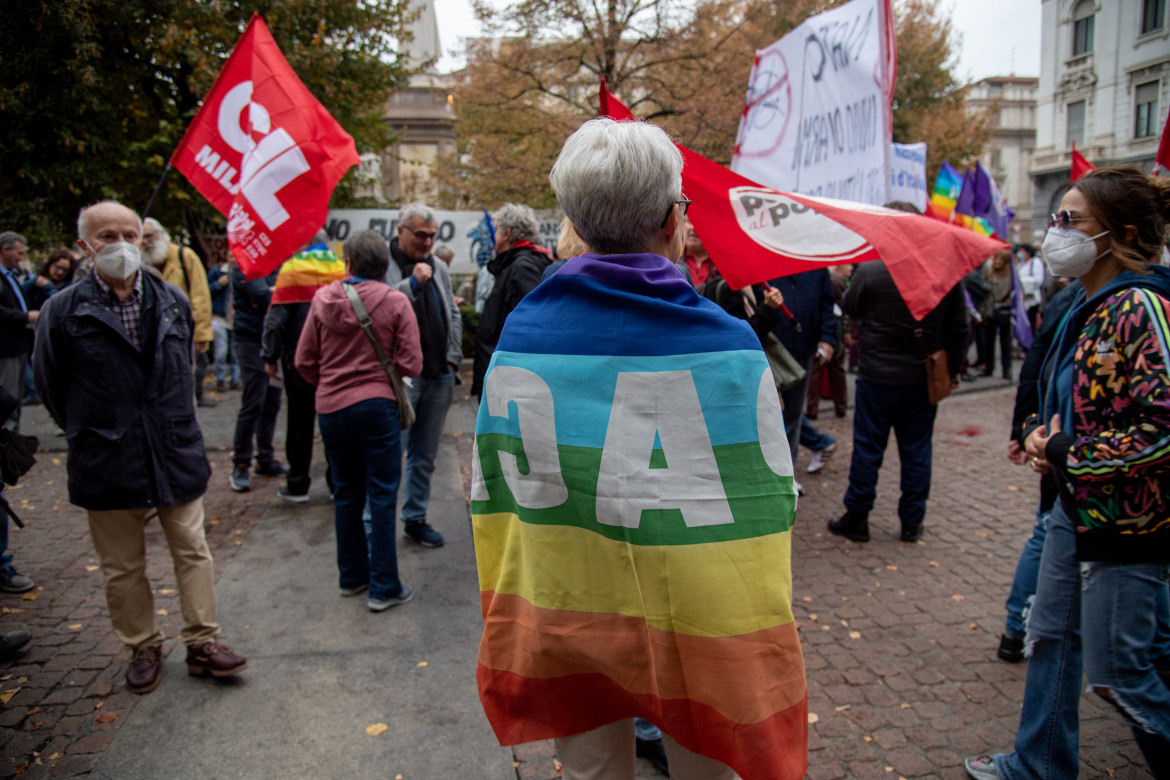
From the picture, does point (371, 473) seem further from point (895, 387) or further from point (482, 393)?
point (895, 387)

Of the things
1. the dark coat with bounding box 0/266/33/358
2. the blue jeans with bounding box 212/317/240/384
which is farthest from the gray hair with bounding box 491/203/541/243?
the blue jeans with bounding box 212/317/240/384

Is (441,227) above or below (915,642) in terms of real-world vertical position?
above

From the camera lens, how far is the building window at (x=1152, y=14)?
3928mm

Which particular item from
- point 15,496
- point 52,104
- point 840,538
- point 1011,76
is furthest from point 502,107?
point 1011,76

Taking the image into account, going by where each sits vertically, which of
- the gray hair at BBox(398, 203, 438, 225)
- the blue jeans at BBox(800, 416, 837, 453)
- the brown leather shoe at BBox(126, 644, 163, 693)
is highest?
the gray hair at BBox(398, 203, 438, 225)

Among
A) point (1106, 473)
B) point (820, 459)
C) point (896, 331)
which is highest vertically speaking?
point (896, 331)

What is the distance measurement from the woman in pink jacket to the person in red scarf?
1.43ft

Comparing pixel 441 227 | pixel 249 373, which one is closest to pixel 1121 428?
pixel 249 373

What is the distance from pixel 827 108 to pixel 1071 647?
14.3 feet

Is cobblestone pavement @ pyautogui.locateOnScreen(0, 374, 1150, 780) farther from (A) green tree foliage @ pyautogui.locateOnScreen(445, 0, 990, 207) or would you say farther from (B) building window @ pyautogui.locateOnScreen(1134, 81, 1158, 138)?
(A) green tree foliage @ pyautogui.locateOnScreen(445, 0, 990, 207)

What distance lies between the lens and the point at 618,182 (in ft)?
4.80

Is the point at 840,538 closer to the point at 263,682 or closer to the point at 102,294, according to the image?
the point at 263,682

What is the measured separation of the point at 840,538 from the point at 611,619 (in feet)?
13.6

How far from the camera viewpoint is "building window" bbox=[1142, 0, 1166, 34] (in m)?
3.93
